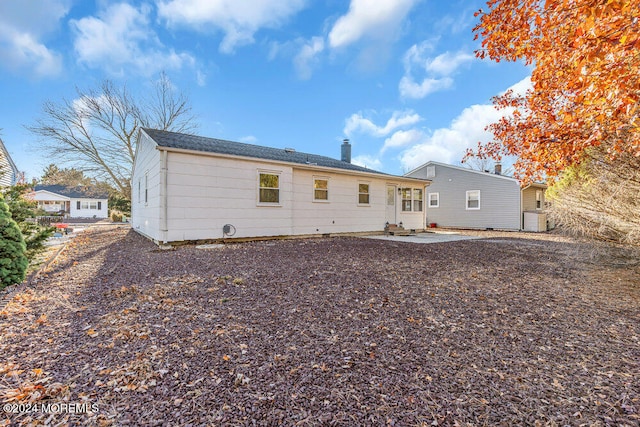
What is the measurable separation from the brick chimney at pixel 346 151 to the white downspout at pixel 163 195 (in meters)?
10.0

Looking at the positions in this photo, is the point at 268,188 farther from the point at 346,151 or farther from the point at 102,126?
the point at 102,126

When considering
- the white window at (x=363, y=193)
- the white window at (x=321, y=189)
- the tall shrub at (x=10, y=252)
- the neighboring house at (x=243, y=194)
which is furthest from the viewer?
the white window at (x=363, y=193)

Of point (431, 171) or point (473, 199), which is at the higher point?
point (431, 171)

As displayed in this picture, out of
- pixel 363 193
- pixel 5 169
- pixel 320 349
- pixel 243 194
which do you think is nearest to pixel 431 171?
pixel 363 193

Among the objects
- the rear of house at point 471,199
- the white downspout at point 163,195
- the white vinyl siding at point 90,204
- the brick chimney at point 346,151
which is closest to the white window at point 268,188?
the white downspout at point 163,195

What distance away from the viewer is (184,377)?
2.08 metres

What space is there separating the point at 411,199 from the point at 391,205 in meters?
1.46

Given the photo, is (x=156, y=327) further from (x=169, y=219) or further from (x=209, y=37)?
(x=209, y=37)

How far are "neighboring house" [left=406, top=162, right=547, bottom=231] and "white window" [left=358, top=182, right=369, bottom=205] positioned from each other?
31.7 ft

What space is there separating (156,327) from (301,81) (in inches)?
572

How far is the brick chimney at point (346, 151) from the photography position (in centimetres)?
1594

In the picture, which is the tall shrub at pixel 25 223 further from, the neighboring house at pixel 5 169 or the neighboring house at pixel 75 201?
the neighboring house at pixel 75 201

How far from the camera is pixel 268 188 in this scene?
982cm

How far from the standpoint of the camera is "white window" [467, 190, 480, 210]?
60.1 ft
